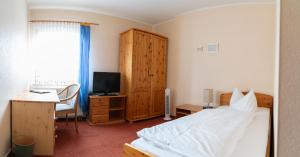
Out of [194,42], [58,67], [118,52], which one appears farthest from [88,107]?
[194,42]

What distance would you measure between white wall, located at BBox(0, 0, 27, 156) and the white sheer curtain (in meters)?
0.84

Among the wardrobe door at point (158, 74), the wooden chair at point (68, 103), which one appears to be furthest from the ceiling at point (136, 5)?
the wooden chair at point (68, 103)

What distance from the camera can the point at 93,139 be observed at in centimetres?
321

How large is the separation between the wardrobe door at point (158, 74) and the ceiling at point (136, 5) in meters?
0.67

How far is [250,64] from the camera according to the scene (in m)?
3.61

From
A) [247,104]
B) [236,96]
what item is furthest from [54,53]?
[247,104]

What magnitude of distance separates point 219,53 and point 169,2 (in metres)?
1.51

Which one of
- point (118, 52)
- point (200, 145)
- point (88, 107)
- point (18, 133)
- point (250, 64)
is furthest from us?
point (118, 52)

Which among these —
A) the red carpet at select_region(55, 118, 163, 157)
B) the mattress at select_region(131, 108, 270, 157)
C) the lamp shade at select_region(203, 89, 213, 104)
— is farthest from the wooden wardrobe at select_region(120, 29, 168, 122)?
the mattress at select_region(131, 108, 270, 157)

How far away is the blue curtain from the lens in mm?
4273

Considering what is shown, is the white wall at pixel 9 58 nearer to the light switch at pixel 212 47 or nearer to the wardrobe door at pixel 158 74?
the wardrobe door at pixel 158 74

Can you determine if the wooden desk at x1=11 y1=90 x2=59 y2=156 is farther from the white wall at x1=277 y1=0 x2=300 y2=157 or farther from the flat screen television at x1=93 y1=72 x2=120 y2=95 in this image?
the white wall at x1=277 y1=0 x2=300 y2=157

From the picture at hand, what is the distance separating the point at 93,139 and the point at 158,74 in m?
2.32

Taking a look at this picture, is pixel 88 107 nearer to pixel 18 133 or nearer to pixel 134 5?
pixel 18 133
